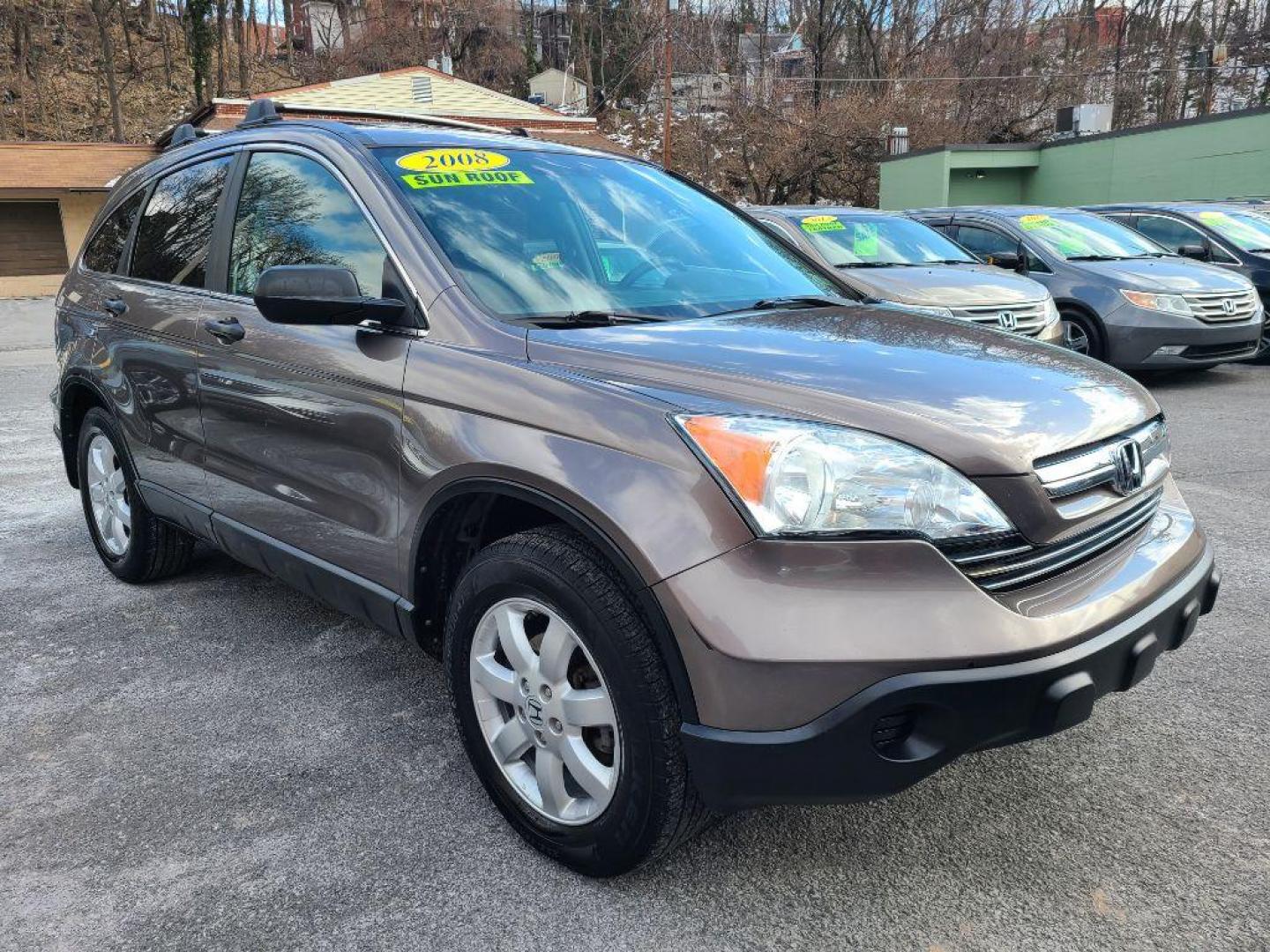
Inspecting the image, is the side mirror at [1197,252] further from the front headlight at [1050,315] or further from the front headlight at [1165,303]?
the front headlight at [1050,315]

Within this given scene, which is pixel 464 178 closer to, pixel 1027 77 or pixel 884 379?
pixel 884 379

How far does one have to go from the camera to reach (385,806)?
2596 millimetres

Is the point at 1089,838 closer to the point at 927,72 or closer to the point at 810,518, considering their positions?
the point at 810,518

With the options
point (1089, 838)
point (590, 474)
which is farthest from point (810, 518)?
point (1089, 838)

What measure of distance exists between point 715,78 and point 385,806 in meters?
37.7

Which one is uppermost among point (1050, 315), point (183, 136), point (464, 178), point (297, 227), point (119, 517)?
point (183, 136)

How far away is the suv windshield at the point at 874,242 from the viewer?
8.50 meters

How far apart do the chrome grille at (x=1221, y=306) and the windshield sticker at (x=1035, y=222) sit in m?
1.80

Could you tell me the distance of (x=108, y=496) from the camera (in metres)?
4.41

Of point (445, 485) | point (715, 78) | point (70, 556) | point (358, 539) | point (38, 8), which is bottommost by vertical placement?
point (70, 556)

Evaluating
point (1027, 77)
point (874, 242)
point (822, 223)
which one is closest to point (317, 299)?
point (822, 223)

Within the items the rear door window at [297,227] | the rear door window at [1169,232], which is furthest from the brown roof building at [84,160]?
the rear door window at [297,227]

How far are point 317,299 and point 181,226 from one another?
1654 millimetres

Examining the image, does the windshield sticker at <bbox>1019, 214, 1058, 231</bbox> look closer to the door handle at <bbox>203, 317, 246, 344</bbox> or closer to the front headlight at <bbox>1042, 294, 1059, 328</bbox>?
the front headlight at <bbox>1042, 294, 1059, 328</bbox>
